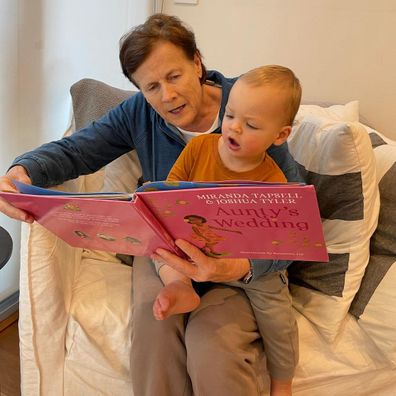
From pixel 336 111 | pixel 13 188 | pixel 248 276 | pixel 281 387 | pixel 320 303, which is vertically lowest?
pixel 281 387

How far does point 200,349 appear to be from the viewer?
0.92 m

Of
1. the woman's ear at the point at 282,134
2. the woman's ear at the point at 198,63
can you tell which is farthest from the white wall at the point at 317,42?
the woman's ear at the point at 282,134

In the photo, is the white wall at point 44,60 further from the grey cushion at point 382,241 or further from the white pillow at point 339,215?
the grey cushion at point 382,241

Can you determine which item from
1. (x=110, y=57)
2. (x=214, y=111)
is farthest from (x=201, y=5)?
(x=214, y=111)

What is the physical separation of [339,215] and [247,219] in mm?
461

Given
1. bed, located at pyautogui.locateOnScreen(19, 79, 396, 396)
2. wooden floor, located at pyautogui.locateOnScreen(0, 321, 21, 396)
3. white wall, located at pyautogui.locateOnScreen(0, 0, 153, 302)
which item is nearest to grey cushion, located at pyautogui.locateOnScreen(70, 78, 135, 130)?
white wall, located at pyautogui.locateOnScreen(0, 0, 153, 302)

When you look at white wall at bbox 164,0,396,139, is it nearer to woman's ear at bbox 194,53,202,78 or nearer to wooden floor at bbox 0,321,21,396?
woman's ear at bbox 194,53,202,78

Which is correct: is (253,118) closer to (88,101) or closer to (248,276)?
(248,276)

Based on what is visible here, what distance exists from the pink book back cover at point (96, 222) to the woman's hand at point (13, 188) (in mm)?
23

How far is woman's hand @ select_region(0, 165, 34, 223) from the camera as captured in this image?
2.98 ft

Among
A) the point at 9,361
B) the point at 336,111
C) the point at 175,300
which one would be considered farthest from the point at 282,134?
the point at 9,361

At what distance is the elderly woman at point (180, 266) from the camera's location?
911mm

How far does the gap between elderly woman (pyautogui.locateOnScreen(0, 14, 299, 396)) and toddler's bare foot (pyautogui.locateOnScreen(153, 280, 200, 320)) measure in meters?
0.04

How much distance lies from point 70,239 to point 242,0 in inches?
49.2
